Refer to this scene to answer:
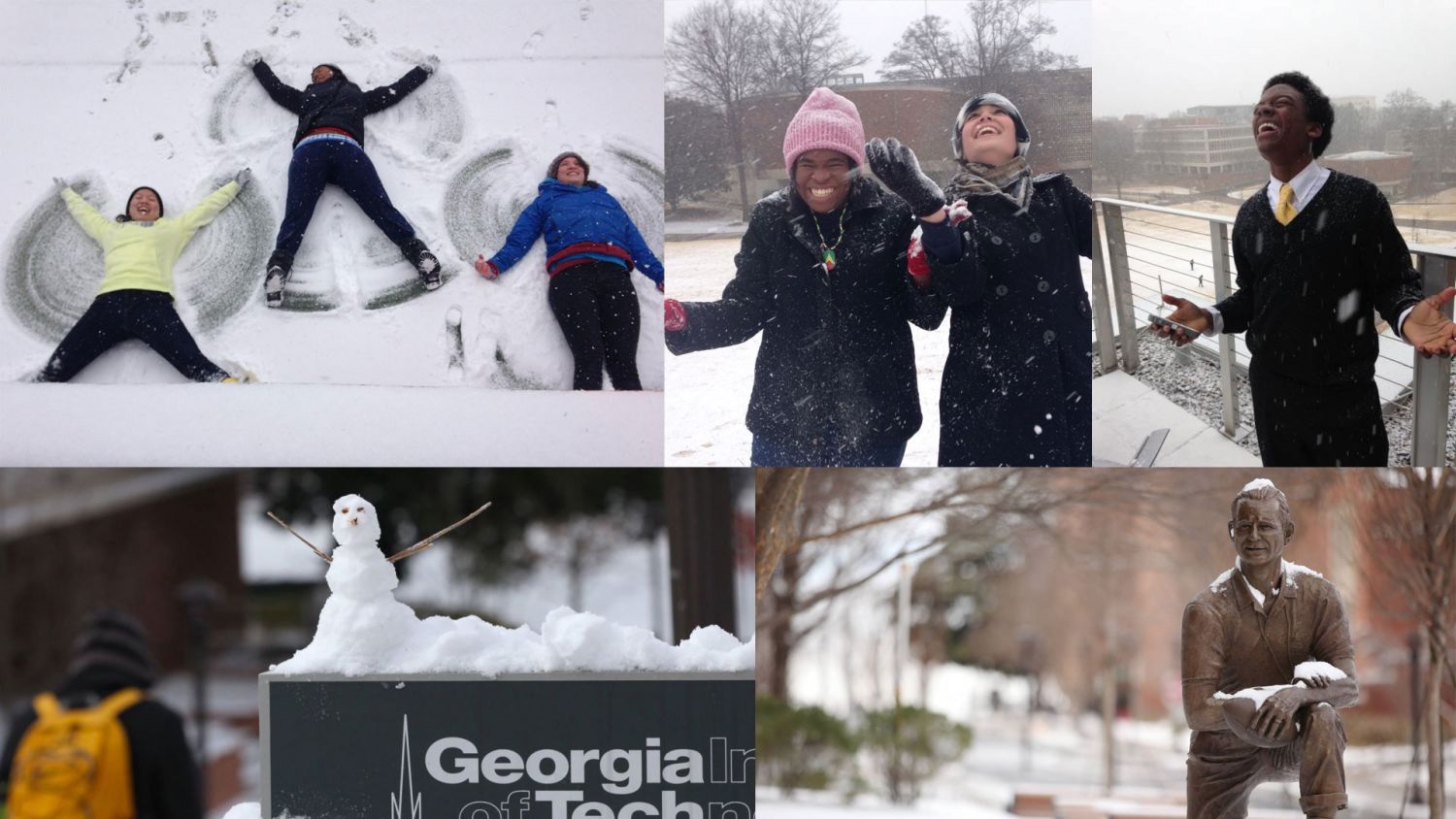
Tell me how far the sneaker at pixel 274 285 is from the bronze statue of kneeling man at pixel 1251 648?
3579mm

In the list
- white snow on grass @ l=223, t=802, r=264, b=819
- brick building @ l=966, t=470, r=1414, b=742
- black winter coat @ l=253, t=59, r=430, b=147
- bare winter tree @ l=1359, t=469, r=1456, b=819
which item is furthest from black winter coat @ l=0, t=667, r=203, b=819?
bare winter tree @ l=1359, t=469, r=1456, b=819

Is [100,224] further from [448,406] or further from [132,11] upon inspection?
[448,406]

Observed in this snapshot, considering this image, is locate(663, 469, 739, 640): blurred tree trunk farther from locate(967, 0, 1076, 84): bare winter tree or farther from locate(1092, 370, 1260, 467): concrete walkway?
locate(967, 0, 1076, 84): bare winter tree

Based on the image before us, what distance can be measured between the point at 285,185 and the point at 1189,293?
11.9 ft

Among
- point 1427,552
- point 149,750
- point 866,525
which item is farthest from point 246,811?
point 1427,552

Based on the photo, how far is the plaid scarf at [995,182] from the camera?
479 cm

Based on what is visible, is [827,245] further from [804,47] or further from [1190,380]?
[1190,380]

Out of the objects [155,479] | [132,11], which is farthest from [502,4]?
[155,479]

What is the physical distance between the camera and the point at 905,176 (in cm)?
475

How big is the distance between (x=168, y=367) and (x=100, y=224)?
2.07ft

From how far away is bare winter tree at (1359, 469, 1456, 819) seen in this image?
5.21 metres

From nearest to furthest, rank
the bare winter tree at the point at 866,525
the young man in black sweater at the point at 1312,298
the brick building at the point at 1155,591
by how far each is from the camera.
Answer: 1. the young man in black sweater at the point at 1312,298
2. the brick building at the point at 1155,591
3. the bare winter tree at the point at 866,525

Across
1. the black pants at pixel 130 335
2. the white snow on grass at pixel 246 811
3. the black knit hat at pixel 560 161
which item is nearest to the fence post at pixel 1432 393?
the black knit hat at pixel 560 161

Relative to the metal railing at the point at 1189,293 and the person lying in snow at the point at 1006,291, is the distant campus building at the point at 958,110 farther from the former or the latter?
the metal railing at the point at 1189,293
